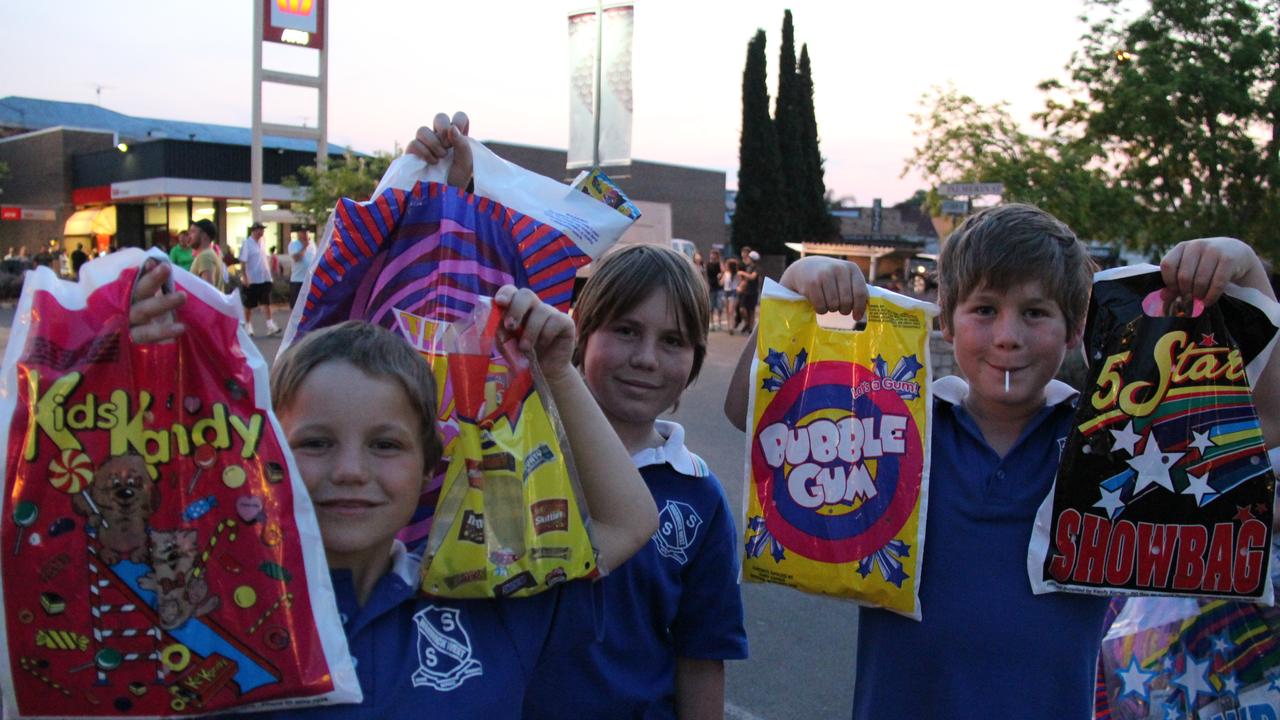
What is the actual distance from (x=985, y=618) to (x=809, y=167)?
1668 inches

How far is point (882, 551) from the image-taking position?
1969 millimetres

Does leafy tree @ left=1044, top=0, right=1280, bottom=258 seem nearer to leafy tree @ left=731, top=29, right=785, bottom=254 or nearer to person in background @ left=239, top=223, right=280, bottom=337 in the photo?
person in background @ left=239, top=223, right=280, bottom=337

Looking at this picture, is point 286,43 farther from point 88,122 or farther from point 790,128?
point 88,122

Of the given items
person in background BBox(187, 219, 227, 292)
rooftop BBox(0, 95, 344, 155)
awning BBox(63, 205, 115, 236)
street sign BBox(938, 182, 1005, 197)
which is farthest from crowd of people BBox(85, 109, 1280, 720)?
rooftop BBox(0, 95, 344, 155)

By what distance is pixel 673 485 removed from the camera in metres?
2.19

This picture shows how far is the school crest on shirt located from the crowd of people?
0.02 m

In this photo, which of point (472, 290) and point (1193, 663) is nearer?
point (472, 290)

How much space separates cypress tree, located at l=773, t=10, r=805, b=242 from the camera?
41906mm

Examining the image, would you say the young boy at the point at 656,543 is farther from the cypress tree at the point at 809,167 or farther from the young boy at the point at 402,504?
the cypress tree at the point at 809,167

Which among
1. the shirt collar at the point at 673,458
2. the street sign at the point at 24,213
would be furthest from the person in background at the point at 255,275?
the street sign at the point at 24,213

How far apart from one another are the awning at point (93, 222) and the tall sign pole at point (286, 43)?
1767cm

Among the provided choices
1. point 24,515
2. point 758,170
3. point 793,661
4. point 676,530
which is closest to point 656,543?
point 676,530

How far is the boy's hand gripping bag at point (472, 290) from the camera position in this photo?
163cm

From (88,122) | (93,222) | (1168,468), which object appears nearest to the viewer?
(1168,468)
